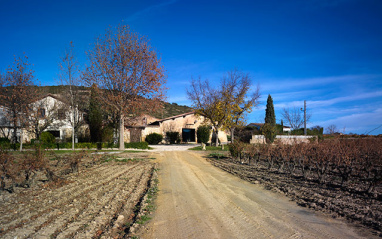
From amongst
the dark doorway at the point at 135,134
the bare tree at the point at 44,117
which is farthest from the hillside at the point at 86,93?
the dark doorway at the point at 135,134

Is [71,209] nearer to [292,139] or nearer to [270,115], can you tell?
[292,139]

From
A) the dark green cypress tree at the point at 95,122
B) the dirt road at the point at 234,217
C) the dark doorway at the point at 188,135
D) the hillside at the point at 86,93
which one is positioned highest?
the hillside at the point at 86,93

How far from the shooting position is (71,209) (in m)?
5.84

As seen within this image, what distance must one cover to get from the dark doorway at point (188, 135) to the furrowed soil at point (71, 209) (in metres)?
30.8

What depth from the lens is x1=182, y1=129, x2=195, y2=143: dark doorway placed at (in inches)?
1575

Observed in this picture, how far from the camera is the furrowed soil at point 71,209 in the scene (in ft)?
14.9

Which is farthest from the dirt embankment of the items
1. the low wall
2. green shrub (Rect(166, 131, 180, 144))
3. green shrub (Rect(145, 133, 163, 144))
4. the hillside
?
green shrub (Rect(166, 131, 180, 144))

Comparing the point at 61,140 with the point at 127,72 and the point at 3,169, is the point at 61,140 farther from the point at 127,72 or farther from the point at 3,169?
the point at 3,169

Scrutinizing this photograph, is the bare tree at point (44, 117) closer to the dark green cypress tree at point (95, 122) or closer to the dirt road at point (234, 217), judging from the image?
the dark green cypress tree at point (95, 122)

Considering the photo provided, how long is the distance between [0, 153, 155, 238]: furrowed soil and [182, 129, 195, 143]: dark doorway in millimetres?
30762

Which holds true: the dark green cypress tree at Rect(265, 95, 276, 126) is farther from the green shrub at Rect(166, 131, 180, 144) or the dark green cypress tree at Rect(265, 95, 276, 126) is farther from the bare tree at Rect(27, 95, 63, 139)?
the bare tree at Rect(27, 95, 63, 139)

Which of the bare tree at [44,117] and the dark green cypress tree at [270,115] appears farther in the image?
the dark green cypress tree at [270,115]

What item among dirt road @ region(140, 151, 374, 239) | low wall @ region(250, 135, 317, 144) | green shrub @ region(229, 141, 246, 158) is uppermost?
low wall @ region(250, 135, 317, 144)

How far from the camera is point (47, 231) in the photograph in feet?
14.7
